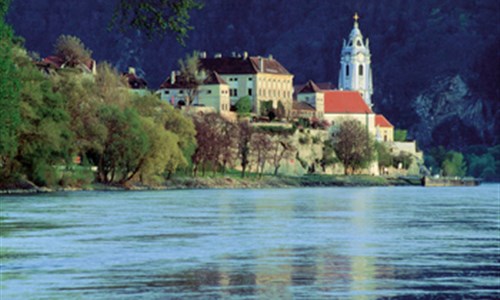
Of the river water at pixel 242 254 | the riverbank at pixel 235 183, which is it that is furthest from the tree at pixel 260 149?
the river water at pixel 242 254

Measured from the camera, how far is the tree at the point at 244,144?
16838 centimetres

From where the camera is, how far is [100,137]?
4540 inches

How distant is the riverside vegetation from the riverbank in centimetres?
27

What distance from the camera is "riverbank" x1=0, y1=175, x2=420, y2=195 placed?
109 m

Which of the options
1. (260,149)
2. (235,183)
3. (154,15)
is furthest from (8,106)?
(260,149)

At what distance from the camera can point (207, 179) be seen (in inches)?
5827

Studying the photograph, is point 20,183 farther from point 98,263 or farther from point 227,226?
point 98,263

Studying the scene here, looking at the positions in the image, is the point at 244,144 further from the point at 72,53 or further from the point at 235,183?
the point at 72,53

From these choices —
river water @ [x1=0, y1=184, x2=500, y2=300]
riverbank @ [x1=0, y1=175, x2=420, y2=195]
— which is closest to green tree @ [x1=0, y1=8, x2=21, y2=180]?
riverbank @ [x1=0, y1=175, x2=420, y2=195]

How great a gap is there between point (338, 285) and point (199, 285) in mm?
4120

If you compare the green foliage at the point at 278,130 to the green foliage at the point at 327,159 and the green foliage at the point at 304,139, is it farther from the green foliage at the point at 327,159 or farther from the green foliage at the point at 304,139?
the green foliage at the point at 327,159

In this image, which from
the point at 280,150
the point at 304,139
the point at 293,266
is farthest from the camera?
the point at 304,139

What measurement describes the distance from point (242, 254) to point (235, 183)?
104259 millimetres

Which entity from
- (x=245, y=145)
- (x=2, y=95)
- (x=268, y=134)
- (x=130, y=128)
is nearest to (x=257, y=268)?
(x=2, y=95)
